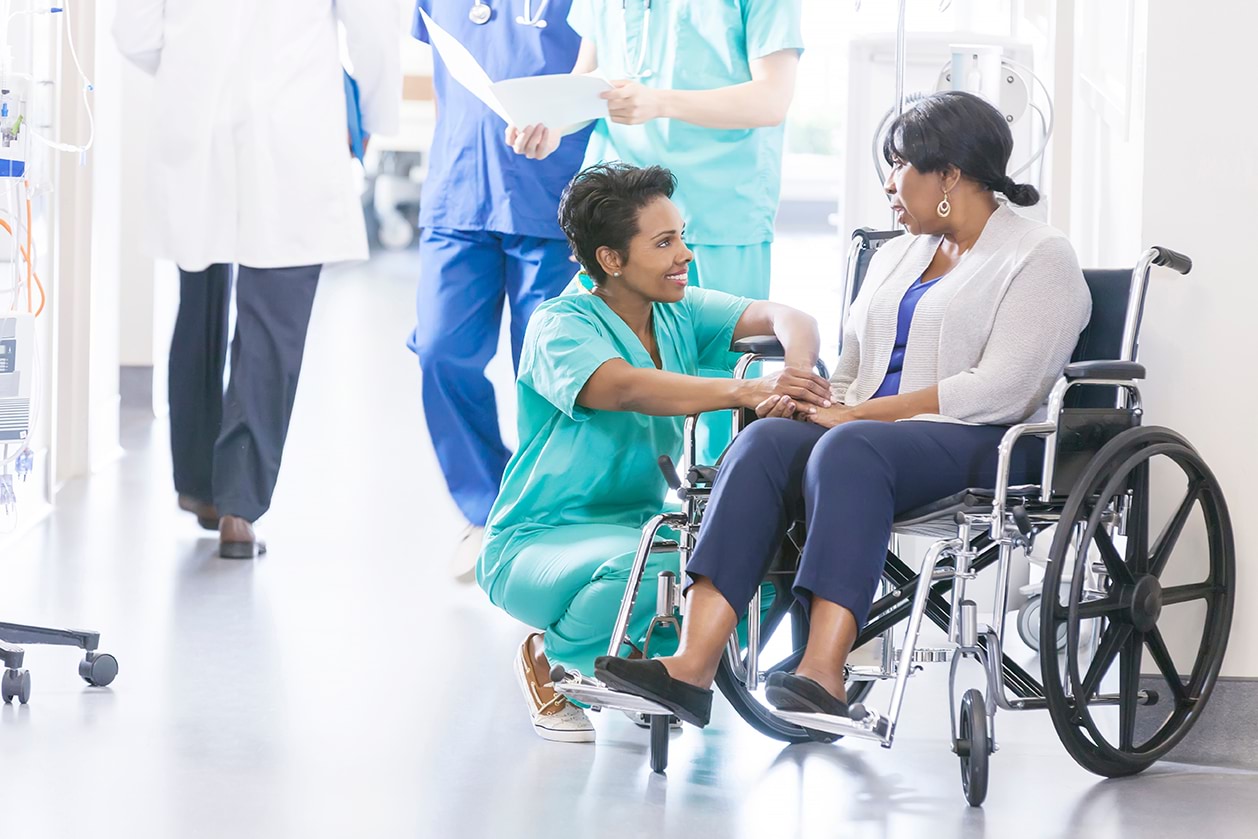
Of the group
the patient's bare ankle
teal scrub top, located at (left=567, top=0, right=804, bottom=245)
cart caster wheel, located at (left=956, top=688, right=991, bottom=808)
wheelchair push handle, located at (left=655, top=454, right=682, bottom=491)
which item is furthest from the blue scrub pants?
cart caster wheel, located at (left=956, top=688, right=991, bottom=808)

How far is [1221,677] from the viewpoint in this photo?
2.36 m

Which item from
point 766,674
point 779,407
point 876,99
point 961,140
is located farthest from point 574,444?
point 876,99

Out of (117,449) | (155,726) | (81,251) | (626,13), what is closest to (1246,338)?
(626,13)

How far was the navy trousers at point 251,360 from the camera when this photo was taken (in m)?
3.58

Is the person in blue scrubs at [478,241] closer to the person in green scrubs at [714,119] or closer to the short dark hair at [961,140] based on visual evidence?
the person in green scrubs at [714,119]

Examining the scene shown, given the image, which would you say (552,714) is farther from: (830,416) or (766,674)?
(830,416)

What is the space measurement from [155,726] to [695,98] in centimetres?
142

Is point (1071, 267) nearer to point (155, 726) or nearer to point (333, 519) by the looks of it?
point (155, 726)

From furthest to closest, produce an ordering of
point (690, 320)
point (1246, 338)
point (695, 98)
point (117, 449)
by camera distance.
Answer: point (117, 449), point (695, 98), point (690, 320), point (1246, 338)

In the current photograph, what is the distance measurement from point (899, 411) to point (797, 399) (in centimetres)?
14

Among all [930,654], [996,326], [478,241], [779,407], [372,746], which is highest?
[478,241]

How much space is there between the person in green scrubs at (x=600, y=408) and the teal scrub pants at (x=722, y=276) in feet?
1.44

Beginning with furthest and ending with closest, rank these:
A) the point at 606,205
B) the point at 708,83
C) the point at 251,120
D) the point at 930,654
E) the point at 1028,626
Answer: the point at 251,120 < the point at 708,83 < the point at 1028,626 < the point at 606,205 < the point at 930,654

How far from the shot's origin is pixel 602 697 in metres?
2.06
